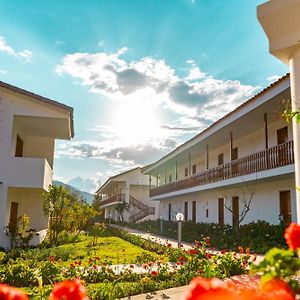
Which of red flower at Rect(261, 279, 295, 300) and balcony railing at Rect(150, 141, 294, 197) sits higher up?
balcony railing at Rect(150, 141, 294, 197)

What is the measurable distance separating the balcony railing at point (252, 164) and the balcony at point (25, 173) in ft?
29.4

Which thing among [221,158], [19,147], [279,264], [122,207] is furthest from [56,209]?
[122,207]

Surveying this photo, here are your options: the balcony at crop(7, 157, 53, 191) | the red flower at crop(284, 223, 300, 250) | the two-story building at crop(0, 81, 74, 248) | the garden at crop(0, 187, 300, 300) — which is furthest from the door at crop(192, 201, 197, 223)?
the red flower at crop(284, 223, 300, 250)

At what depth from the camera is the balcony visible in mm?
15797

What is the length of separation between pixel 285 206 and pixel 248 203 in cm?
347

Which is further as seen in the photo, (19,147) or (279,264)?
(19,147)

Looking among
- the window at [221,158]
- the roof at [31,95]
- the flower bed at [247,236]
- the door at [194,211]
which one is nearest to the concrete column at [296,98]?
the flower bed at [247,236]

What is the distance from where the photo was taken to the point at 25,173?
52.4ft

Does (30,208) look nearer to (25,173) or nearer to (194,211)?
(25,173)

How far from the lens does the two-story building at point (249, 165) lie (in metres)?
14.8

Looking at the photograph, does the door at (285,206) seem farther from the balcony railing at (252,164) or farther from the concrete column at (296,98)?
the concrete column at (296,98)

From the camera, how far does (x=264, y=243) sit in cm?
1408

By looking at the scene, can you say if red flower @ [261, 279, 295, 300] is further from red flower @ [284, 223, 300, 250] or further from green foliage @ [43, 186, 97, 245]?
green foliage @ [43, 186, 97, 245]

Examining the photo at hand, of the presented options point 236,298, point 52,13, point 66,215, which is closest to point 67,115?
point 66,215
